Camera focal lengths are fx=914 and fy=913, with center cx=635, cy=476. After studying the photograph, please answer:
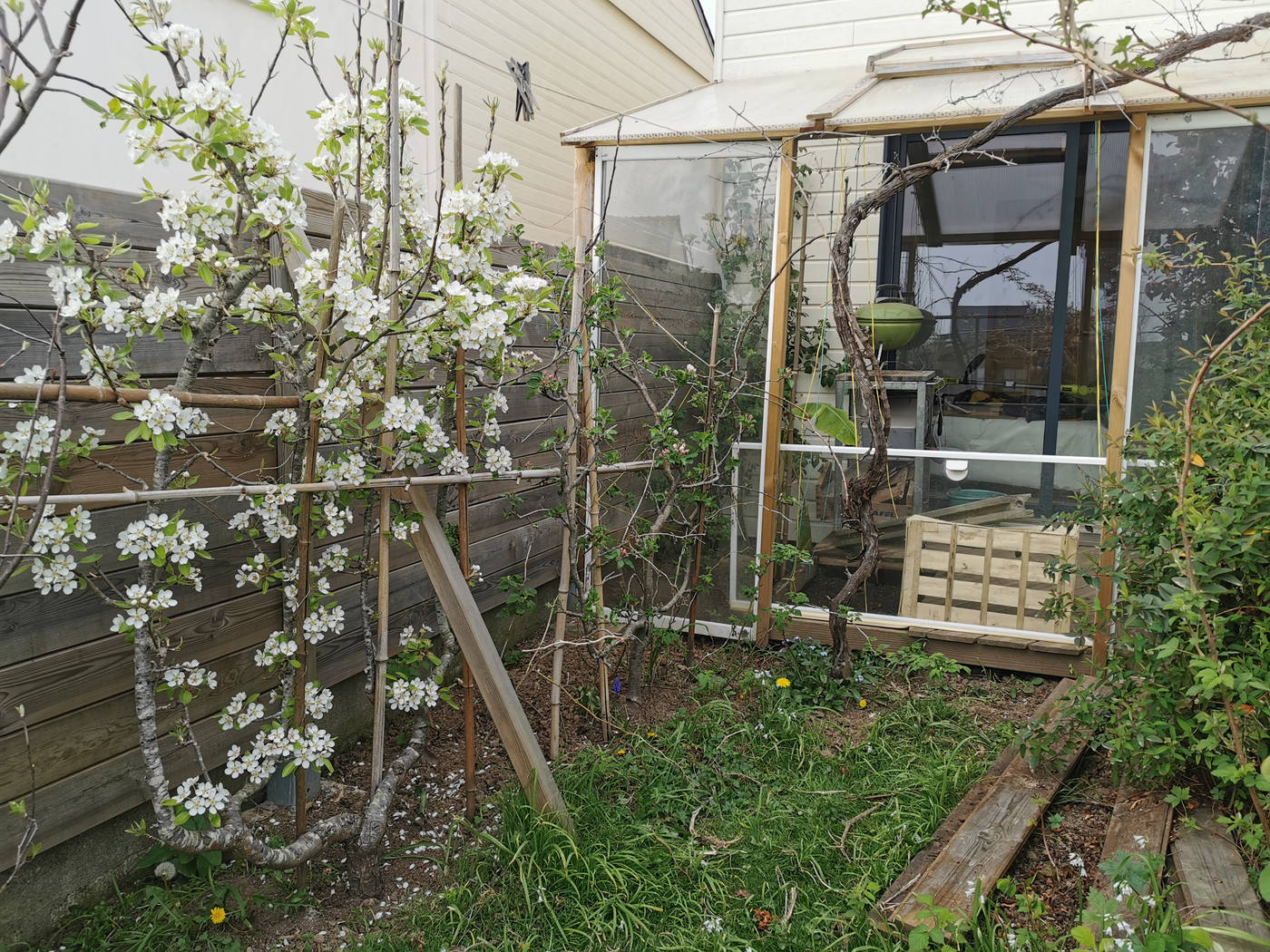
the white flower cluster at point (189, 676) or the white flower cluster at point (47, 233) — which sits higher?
the white flower cluster at point (47, 233)


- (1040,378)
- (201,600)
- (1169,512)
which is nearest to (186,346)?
(201,600)

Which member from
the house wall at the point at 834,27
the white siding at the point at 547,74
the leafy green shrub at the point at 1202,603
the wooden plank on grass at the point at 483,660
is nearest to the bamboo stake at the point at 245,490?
the wooden plank on grass at the point at 483,660

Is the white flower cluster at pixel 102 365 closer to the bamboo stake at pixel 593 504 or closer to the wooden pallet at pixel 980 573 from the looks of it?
the bamboo stake at pixel 593 504

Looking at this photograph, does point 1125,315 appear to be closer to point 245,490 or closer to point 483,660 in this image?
point 483,660

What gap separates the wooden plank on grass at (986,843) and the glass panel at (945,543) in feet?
4.26

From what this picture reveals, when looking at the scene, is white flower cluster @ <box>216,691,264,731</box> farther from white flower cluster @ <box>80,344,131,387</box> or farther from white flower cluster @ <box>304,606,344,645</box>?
white flower cluster @ <box>80,344,131,387</box>

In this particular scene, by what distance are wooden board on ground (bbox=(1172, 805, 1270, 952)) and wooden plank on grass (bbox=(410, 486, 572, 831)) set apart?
5.49ft

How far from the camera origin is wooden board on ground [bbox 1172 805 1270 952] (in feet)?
6.70

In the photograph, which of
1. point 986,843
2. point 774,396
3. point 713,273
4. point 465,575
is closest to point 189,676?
point 465,575

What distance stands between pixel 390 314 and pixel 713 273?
8.66ft

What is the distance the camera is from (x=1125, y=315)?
422cm

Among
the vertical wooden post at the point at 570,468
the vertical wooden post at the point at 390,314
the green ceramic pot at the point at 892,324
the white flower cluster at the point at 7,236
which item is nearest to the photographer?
the white flower cluster at the point at 7,236

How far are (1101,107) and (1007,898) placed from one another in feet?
11.0

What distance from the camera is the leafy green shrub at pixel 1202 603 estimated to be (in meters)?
2.34
